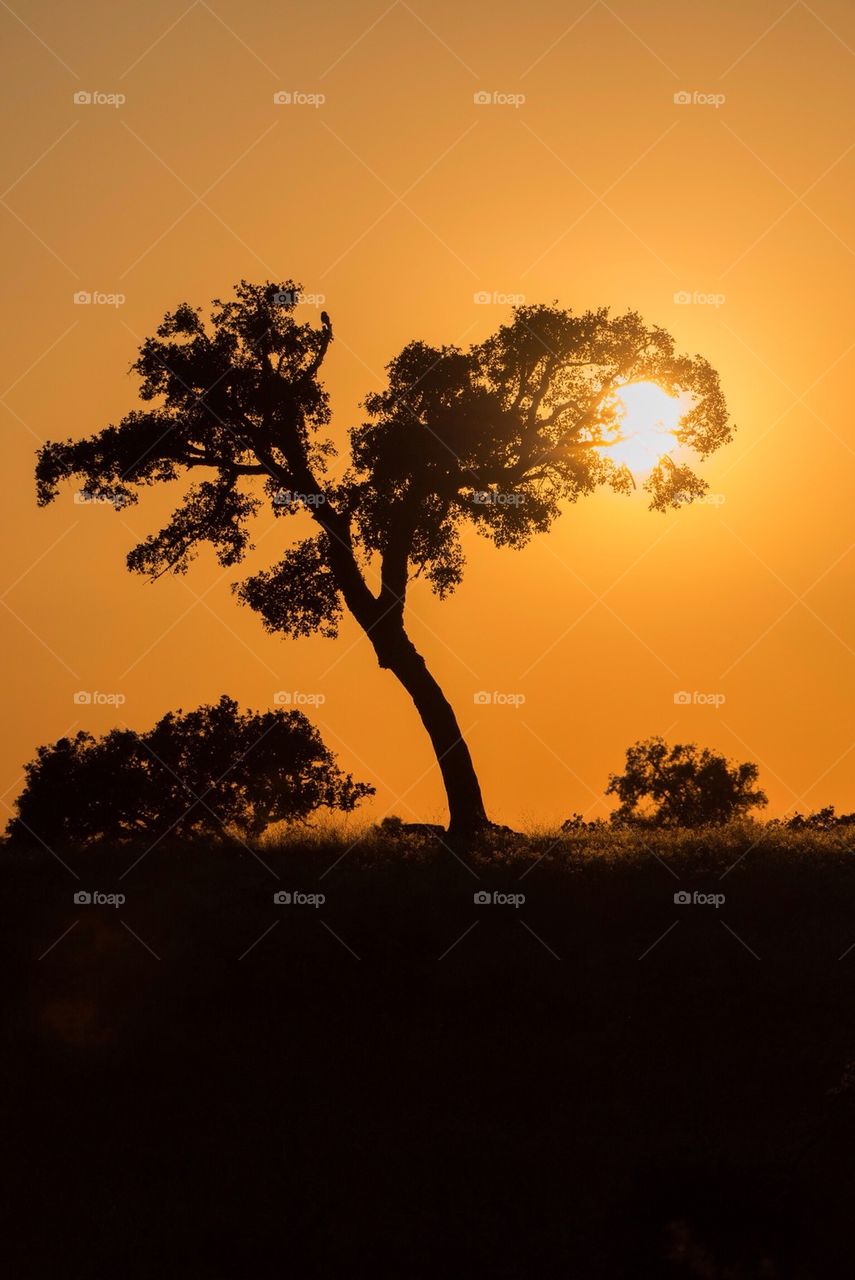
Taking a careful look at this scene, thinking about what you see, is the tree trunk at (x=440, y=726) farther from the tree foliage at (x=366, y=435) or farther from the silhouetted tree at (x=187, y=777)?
the silhouetted tree at (x=187, y=777)

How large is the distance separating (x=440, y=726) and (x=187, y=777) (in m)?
18.8

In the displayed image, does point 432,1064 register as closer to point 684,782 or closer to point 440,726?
point 440,726

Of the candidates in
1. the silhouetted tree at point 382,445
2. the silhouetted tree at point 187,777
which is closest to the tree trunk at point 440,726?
the silhouetted tree at point 382,445

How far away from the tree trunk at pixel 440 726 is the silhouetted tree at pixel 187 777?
15.9 meters

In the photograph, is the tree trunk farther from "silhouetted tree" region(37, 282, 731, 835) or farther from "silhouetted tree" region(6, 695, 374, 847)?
"silhouetted tree" region(6, 695, 374, 847)

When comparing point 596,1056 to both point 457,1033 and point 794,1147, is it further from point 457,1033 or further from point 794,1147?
point 794,1147

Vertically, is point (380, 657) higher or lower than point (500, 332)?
lower

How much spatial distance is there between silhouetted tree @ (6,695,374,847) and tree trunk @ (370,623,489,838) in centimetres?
1591

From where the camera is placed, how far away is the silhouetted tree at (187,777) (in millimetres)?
50406

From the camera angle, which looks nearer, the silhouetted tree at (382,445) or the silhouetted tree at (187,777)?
the silhouetted tree at (382,445)

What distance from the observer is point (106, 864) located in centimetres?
3078

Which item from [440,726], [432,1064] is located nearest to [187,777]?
[440,726]

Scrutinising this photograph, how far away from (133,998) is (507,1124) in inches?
290

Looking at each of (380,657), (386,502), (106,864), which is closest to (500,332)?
(386,502)
